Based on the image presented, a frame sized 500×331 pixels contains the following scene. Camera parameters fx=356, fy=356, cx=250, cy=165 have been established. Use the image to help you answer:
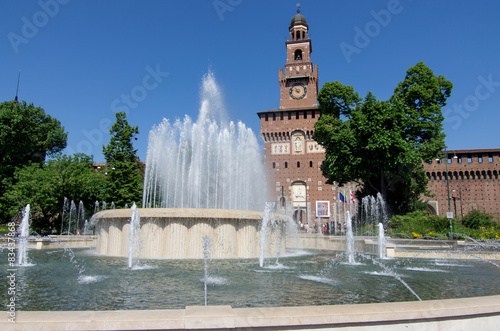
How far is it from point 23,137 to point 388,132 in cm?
2819

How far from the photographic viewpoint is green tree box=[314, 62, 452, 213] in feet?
70.0

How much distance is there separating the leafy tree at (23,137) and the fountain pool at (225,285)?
78.0 feet

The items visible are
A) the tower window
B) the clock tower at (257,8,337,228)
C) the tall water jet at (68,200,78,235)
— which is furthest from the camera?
the tower window

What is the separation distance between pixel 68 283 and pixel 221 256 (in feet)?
14.1

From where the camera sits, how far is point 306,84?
44.2 m

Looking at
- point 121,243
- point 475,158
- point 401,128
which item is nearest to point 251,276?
point 121,243

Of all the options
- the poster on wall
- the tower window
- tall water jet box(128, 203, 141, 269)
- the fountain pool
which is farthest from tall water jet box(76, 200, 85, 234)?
the tower window

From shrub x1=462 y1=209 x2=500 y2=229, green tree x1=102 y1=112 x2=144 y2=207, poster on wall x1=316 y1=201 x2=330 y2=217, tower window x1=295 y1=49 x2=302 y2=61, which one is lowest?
shrub x1=462 y1=209 x2=500 y2=229

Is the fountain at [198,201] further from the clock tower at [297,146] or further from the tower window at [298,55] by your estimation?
the tower window at [298,55]

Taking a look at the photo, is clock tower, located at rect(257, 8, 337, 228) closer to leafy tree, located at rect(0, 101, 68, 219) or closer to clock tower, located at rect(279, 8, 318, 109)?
clock tower, located at rect(279, 8, 318, 109)

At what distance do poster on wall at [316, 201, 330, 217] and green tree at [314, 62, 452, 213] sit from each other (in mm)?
14682

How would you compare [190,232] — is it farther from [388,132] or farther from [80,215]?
[80,215]

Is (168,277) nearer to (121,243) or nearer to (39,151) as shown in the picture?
(121,243)

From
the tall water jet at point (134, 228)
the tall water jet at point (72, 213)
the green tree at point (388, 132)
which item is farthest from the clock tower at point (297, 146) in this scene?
the tall water jet at point (134, 228)
